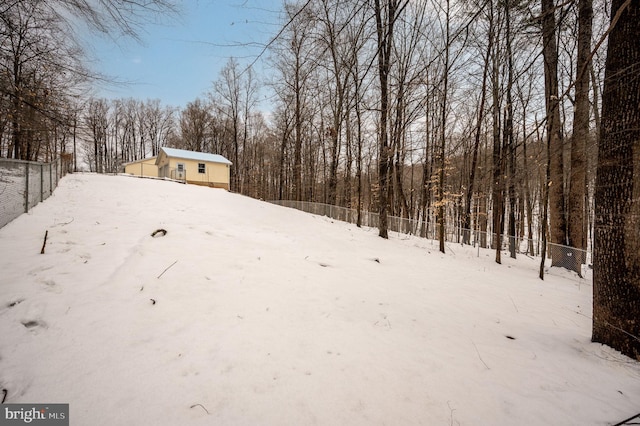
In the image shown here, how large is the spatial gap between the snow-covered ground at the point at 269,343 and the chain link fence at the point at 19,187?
341 mm

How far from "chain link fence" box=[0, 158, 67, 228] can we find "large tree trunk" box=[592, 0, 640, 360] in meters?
10.0

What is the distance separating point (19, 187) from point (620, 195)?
1103 cm

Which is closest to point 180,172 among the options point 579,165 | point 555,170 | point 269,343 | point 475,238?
point 269,343

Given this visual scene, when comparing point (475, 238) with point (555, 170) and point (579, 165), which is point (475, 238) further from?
point (579, 165)

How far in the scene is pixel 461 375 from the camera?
2486 millimetres

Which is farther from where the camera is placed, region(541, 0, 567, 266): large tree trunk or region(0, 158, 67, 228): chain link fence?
region(541, 0, 567, 266): large tree trunk

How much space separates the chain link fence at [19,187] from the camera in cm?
503

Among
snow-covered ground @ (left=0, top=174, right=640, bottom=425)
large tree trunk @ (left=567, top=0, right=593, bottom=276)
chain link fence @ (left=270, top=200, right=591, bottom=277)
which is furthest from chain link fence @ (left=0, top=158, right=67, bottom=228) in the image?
large tree trunk @ (left=567, top=0, right=593, bottom=276)

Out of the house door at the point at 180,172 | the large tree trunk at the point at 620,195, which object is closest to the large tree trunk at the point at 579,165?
the large tree trunk at the point at 620,195

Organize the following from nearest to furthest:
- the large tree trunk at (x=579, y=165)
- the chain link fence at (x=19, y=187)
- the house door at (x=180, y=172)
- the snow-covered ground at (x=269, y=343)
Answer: the snow-covered ground at (x=269, y=343)
the chain link fence at (x=19, y=187)
the large tree trunk at (x=579, y=165)
the house door at (x=180, y=172)

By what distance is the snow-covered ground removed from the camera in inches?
79.2

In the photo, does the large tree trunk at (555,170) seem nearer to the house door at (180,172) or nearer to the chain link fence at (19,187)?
the chain link fence at (19,187)

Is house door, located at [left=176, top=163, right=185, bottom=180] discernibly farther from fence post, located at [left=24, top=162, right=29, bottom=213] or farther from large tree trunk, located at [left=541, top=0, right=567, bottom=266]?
large tree trunk, located at [left=541, top=0, right=567, bottom=266]

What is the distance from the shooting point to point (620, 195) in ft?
9.12
